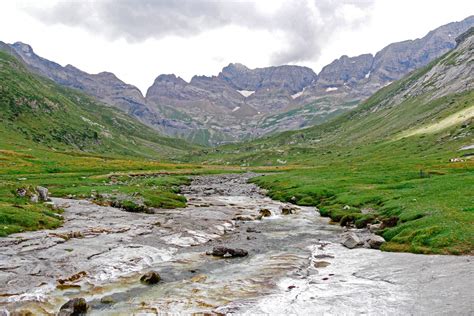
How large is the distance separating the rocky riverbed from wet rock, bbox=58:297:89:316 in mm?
674

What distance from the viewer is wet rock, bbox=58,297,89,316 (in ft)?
60.0

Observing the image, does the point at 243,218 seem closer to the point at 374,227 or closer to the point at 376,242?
the point at 374,227

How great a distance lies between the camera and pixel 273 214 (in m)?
55.5

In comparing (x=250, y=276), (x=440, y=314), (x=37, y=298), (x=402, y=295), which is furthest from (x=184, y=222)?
(x=440, y=314)

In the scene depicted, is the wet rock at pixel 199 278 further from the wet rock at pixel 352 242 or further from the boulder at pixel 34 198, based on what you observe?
the boulder at pixel 34 198

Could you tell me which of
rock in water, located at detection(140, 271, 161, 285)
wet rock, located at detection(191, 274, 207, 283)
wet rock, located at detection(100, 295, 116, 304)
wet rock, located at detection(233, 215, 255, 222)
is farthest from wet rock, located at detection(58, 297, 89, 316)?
wet rock, located at detection(233, 215, 255, 222)

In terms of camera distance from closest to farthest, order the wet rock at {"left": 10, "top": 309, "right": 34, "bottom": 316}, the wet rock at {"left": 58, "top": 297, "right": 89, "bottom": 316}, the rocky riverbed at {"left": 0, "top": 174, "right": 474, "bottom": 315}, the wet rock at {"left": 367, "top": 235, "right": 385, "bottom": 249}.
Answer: the wet rock at {"left": 10, "top": 309, "right": 34, "bottom": 316}, the wet rock at {"left": 58, "top": 297, "right": 89, "bottom": 316}, the rocky riverbed at {"left": 0, "top": 174, "right": 474, "bottom": 315}, the wet rock at {"left": 367, "top": 235, "right": 385, "bottom": 249}

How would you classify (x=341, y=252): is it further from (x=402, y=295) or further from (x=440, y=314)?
(x=440, y=314)

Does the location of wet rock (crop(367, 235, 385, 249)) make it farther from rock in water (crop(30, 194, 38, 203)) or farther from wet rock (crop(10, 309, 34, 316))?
rock in water (crop(30, 194, 38, 203))

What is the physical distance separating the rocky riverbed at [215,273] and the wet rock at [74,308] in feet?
2.21

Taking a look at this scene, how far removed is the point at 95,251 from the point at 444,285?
25.7 metres

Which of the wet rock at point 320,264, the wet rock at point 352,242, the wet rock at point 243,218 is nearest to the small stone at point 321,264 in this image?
the wet rock at point 320,264

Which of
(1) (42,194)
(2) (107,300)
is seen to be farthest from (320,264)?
(1) (42,194)

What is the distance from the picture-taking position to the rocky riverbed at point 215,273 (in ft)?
63.1
